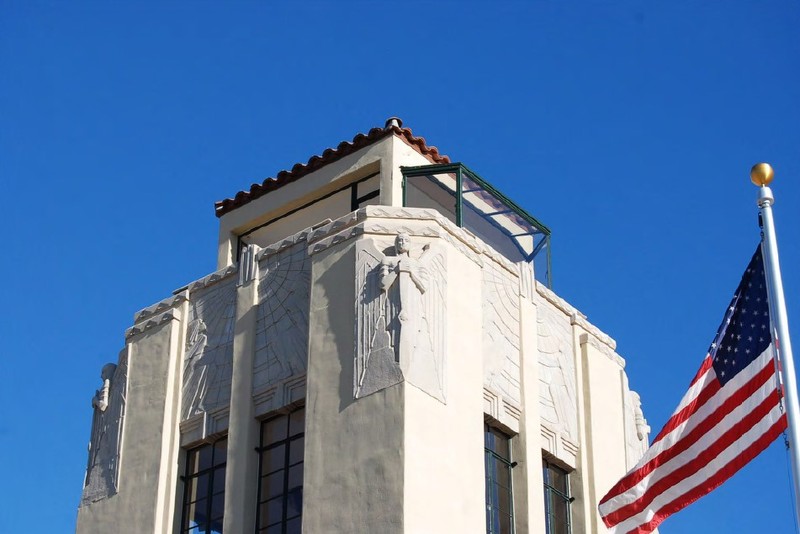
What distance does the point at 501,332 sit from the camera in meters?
29.0

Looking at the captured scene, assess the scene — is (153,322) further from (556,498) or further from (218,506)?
(556,498)

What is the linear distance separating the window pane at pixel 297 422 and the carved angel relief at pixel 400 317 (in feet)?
5.21

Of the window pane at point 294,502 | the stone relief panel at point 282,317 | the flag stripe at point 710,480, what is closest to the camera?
the flag stripe at point 710,480

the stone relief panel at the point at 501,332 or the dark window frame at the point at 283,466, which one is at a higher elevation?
the stone relief panel at the point at 501,332

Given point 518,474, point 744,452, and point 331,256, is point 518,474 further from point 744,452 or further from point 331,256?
point 744,452

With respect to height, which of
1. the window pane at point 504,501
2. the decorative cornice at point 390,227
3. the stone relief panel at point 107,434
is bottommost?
the window pane at point 504,501

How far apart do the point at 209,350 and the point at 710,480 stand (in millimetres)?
10011

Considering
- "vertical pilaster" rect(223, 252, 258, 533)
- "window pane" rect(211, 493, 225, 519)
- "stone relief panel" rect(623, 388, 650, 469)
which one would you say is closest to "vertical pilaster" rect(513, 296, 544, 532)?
"stone relief panel" rect(623, 388, 650, 469)

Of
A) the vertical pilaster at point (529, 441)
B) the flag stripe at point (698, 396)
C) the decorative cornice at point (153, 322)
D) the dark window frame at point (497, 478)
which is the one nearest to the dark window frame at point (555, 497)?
the vertical pilaster at point (529, 441)

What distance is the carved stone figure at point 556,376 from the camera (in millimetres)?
29578

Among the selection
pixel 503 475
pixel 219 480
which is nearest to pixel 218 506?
pixel 219 480

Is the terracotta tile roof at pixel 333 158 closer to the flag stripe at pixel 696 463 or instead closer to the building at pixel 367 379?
the building at pixel 367 379

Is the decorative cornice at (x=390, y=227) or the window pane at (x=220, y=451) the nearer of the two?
the decorative cornice at (x=390, y=227)

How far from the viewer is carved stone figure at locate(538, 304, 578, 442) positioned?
29.6 meters
